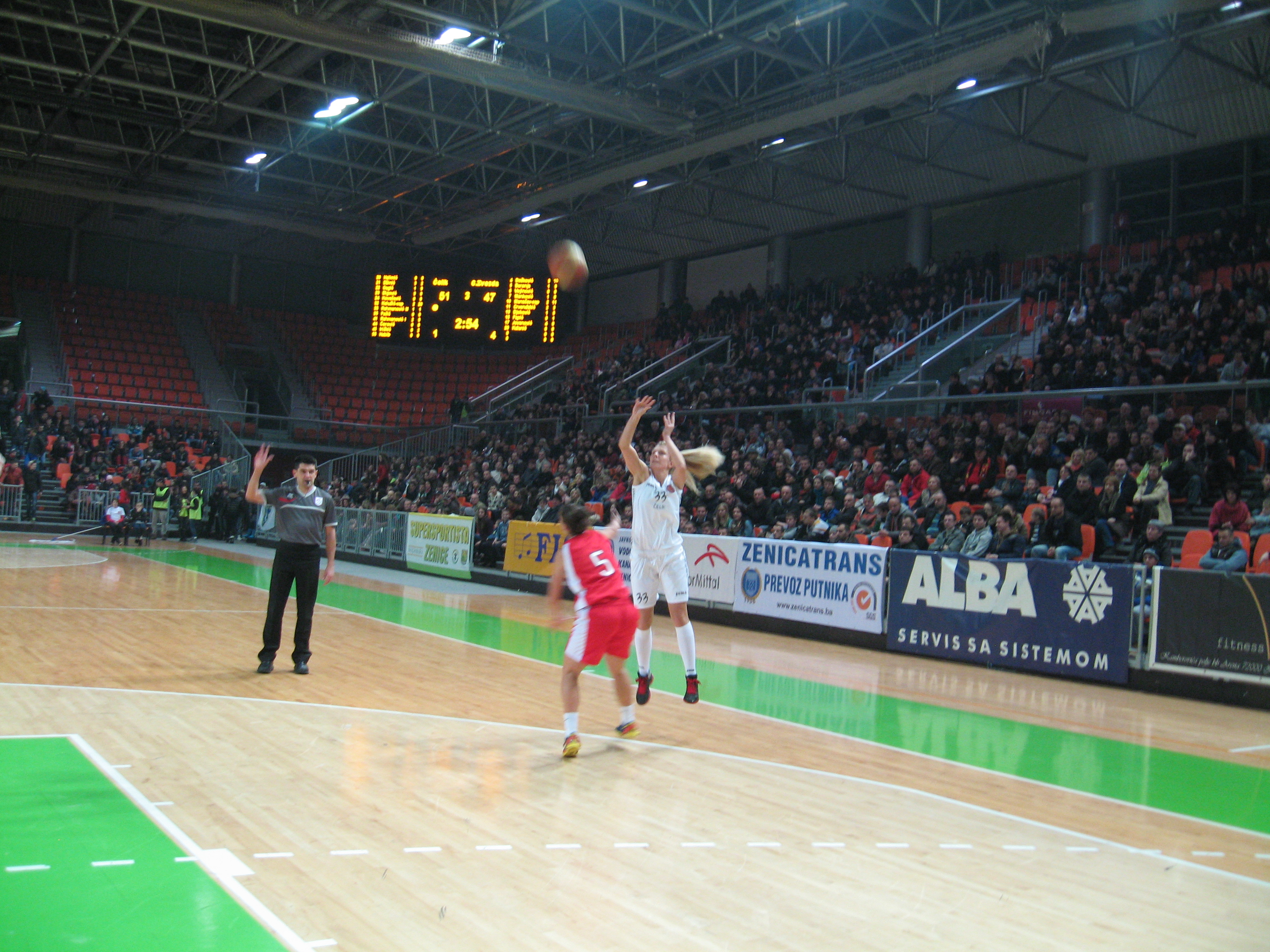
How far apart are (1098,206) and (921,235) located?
4844mm

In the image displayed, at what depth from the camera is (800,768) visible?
6.91 m

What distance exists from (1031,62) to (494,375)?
24.4m

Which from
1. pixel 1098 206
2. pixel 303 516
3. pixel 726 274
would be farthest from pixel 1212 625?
pixel 726 274

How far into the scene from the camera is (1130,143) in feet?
76.1

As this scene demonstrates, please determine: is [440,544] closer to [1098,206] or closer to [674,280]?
[1098,206]

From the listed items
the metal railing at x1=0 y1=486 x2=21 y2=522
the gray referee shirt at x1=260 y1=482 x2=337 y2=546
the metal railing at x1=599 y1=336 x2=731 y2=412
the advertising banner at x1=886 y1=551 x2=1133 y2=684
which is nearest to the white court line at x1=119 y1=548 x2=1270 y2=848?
the gray referee shirt at x1=260 y1=482 x2=337 y2=546

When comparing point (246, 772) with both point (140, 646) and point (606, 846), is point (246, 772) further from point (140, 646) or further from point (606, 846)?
point (140, 646)

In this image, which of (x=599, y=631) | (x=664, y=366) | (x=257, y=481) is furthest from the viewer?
(x=664, y=366)

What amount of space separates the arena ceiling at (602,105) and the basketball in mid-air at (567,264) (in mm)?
6451

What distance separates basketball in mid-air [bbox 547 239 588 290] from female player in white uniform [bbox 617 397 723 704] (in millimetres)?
5716

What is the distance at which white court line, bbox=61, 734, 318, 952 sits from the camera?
3.76 m

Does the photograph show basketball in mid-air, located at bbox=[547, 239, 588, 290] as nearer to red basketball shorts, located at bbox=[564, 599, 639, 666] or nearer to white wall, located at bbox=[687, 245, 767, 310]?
red basketball shorts, located at bbox=[564, 599, 639, 666]

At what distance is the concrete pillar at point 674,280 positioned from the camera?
3606 centimetres

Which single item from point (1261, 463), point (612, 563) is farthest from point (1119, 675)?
point (612, 563)
